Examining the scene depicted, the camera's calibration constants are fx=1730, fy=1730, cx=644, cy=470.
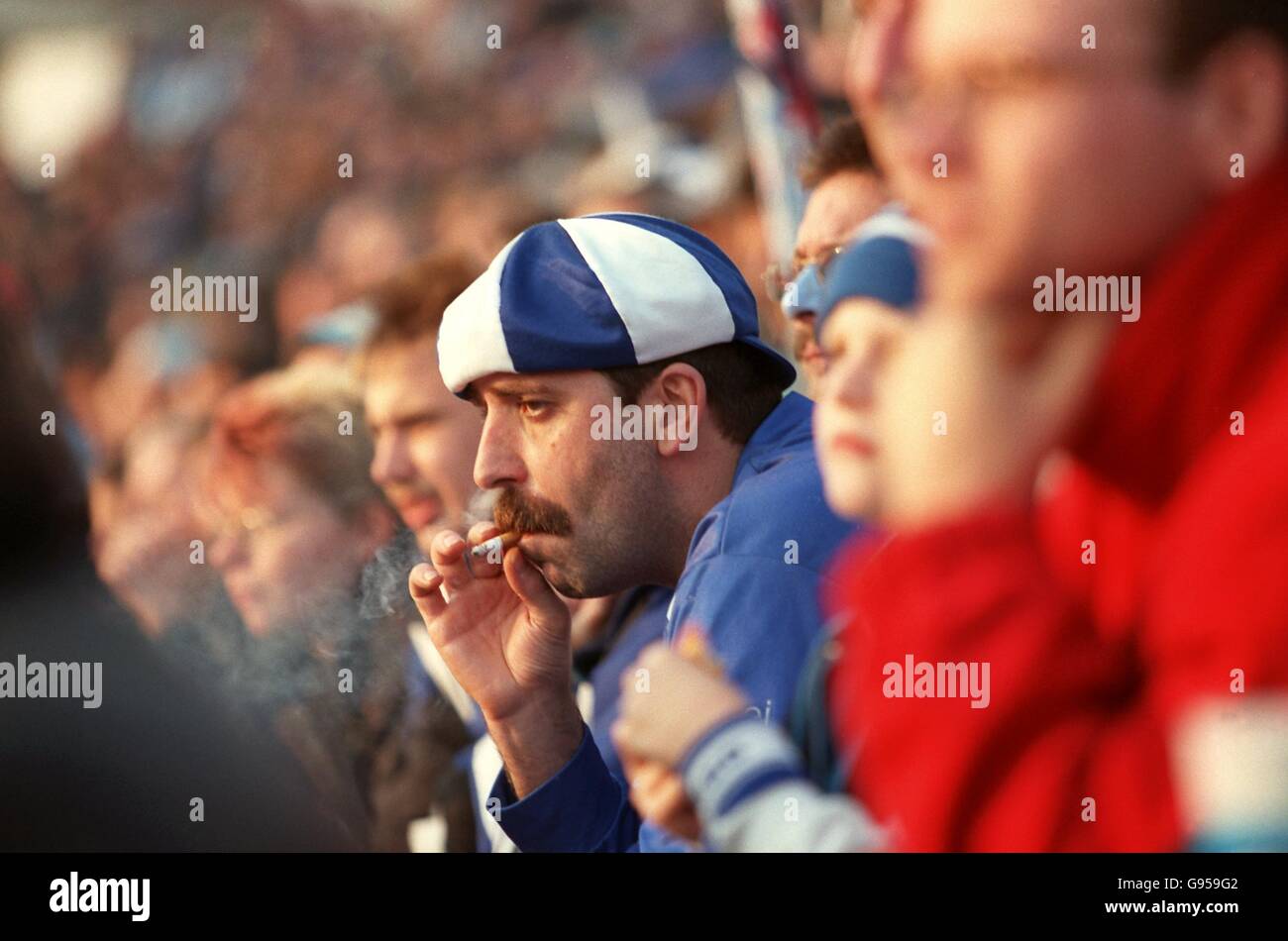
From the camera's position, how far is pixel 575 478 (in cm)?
242

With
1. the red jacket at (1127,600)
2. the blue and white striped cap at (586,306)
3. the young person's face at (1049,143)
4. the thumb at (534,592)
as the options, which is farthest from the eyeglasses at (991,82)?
the thumb at (534,592)

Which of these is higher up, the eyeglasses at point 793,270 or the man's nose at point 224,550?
the eyeglasses at point 793,270

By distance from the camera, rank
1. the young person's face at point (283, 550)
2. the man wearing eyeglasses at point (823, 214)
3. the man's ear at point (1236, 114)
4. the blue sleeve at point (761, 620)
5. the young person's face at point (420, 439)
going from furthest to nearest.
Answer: the young person's face at point (283, 550), the young person's face at point (420, 439), the man wearing eyeglasses at point (823, 214), the blue sleeve at point (761, 620), the man's ear at point (1236, 114)

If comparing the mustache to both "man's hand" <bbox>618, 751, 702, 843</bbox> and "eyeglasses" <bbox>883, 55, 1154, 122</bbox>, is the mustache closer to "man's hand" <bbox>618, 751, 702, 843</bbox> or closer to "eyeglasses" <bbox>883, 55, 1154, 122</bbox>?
"man's hand" <bbox>618, 751, 702, 843</bbox>

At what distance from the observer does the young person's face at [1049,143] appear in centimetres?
173

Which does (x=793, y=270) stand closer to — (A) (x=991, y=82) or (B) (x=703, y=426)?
(B) (x=703, y=426)

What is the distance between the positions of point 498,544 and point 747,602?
1.64ft

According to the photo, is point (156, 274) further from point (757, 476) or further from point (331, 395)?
point (757, 476)

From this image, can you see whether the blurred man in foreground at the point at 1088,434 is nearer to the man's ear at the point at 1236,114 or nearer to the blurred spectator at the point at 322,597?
the man's ear at the point at 1236,114

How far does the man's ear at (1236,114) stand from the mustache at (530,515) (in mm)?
1040

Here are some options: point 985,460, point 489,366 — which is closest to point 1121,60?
point 985,460

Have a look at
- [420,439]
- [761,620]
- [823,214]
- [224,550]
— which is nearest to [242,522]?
[224,550]

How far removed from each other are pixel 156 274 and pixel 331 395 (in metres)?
0.45

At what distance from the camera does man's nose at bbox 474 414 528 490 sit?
95.8 inches
